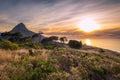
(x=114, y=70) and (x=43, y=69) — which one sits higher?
(x=43, y=69)

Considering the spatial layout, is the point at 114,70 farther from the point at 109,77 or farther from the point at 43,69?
Result: the point at 43,69

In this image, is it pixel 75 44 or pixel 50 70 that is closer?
pixel 50 70

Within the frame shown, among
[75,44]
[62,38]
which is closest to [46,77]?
[75,44]

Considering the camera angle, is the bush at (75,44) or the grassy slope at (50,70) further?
the bush at (75,44)

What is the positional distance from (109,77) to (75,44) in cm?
7106

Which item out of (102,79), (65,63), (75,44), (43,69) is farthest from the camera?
(75,44)

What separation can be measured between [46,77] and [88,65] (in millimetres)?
3879

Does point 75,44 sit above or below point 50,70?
below

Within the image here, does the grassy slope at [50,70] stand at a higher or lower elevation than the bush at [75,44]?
higher

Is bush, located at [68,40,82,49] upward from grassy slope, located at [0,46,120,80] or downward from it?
downward

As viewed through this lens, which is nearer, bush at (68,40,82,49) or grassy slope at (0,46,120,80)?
grassy slope at (0,46,120,80)

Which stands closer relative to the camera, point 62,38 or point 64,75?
point 64,75

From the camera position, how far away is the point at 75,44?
8056cm

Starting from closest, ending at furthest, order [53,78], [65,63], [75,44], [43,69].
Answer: [53,78]
[43,69]
[65,63]
[75,44]
